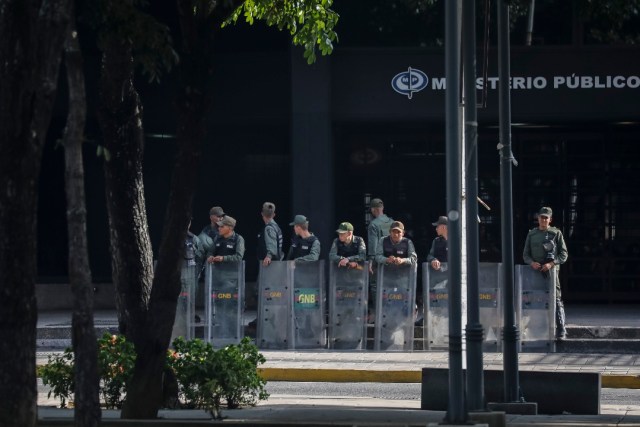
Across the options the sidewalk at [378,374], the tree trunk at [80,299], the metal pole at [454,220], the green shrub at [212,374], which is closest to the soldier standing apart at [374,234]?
the sidewalk at [378,374]

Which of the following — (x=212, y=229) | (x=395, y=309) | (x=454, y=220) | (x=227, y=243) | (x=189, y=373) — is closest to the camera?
(x=454, y=220)

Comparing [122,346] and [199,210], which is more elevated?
[199,210]

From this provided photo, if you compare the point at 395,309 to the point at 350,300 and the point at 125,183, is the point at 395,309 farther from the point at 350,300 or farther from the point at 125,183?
the point at 125,183

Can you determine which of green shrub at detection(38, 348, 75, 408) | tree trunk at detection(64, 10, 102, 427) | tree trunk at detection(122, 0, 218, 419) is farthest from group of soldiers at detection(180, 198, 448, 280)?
tree trunk at detection(64, 10, 102, 427)

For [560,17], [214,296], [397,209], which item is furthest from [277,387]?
[560,17]

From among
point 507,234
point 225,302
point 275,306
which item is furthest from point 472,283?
point 225,302

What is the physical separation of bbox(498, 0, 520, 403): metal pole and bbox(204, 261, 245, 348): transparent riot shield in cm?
713

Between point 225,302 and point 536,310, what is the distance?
4332 mm

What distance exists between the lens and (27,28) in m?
7.98

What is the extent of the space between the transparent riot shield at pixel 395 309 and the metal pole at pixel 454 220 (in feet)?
28.6

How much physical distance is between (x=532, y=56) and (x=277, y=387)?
9577mm

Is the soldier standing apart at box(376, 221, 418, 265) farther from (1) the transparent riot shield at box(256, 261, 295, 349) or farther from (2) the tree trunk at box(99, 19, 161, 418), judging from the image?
(2) the tree trunk at box(99, 19, 161, 418)

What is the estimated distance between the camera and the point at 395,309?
18.5 metres

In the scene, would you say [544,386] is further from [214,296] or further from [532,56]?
[532,56]
